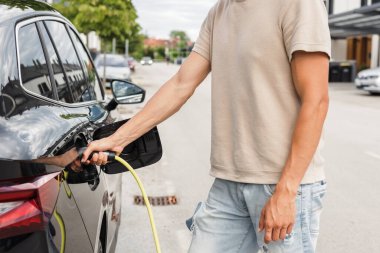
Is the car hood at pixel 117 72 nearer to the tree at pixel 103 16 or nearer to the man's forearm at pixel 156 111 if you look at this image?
the tree at pixel 103 16

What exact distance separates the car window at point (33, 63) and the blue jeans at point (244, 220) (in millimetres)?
761

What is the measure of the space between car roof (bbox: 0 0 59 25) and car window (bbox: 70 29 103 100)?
0.74 meters

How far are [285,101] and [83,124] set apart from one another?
34.9 inches

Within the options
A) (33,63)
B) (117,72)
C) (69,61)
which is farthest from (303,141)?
(117,72)

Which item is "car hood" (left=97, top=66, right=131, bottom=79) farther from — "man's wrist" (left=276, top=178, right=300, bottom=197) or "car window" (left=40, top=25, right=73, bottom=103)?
"man's wrist" (left=276, top=178, right=300, bottom=197)

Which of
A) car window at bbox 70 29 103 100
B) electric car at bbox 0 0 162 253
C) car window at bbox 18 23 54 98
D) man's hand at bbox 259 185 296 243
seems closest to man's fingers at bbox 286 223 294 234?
man's hand at bbox 259 185 296 243

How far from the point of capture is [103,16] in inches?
872

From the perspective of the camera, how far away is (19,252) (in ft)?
4.87

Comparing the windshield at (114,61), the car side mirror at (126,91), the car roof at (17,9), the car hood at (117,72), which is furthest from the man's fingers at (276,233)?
the windshield at (114,61)

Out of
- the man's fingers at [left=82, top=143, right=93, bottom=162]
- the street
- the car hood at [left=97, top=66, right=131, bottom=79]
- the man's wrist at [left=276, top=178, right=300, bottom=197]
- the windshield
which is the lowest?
the street

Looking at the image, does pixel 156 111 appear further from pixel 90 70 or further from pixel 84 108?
pixel 90 70

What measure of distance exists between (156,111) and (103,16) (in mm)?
20557

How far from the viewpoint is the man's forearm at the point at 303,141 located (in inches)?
70.1

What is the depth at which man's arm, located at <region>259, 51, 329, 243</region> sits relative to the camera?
178cm
